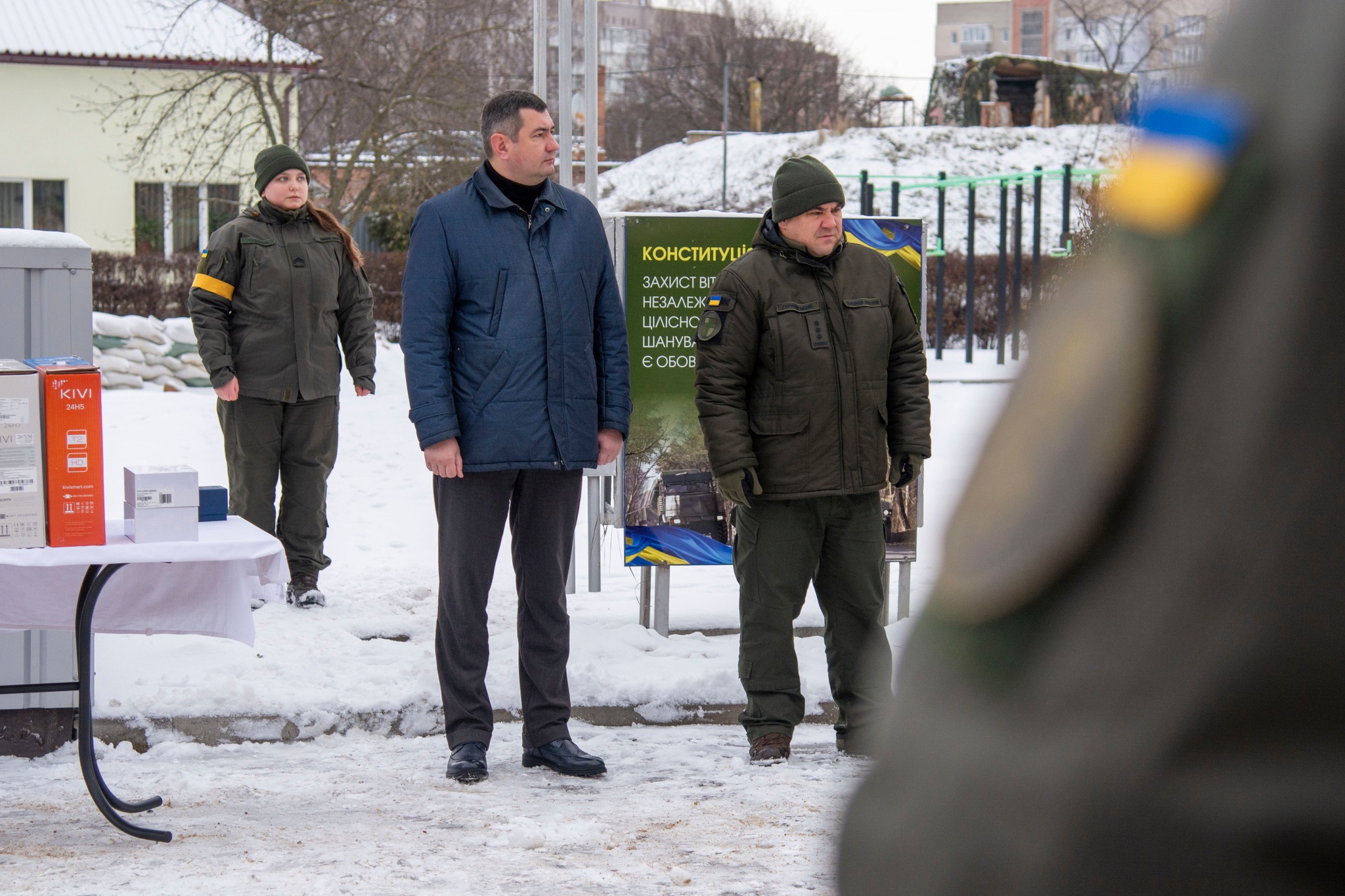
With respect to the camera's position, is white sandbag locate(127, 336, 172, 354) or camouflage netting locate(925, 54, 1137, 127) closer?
white sandbag locate(127, 336, 172, 354)

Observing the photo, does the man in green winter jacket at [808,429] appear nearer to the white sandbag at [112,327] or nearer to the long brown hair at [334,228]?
the long brown hair at [334,228]

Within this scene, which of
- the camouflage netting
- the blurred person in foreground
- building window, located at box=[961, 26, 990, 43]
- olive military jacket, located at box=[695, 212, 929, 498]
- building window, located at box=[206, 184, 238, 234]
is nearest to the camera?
the blurred person in foreground

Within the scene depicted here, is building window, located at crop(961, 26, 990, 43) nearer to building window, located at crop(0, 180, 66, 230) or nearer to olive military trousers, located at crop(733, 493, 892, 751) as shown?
building window, located at crop(0, 180, 66, 230)

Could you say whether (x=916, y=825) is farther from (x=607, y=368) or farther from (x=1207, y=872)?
(x=607, y=368)

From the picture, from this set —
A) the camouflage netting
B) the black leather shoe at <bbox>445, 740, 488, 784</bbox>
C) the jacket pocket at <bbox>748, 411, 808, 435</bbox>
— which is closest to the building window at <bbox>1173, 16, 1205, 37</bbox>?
the jacket pocket at <bbox>748, 411, 808, 435</bbox>

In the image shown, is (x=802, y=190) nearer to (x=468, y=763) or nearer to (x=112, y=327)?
(x=468, y=763)

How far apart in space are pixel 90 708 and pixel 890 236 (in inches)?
147

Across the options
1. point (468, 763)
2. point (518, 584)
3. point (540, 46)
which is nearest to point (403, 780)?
point (468, 763)

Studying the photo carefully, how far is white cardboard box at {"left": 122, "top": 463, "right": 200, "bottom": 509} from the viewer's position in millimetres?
3879

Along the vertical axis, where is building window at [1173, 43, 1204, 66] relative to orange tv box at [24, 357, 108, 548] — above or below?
above

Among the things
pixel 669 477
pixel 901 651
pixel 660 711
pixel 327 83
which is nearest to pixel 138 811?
pixel 660 711

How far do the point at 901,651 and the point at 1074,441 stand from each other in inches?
5.0

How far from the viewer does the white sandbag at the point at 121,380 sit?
14898mm

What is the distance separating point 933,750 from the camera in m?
0.62
